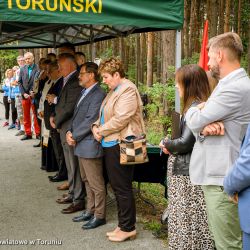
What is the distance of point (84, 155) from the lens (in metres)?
4.34

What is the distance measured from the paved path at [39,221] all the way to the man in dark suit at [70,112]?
0.29 metres

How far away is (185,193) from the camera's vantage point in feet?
11.4

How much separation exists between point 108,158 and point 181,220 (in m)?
1.03

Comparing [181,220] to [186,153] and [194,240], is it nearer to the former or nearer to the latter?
[194,240]

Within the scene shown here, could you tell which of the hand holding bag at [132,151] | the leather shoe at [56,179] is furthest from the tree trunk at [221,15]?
the hand holding bag at [132,151]

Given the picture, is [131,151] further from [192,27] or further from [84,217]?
[192,27]

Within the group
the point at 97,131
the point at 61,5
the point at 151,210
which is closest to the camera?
the point at 61,5

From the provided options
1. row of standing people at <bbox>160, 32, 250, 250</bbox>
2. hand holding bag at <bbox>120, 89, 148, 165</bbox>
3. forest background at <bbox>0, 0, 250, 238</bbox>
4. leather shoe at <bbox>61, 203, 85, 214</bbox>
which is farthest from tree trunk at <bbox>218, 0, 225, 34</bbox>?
row of standing people at <bbox>160, 32, 250, 250</bbox>

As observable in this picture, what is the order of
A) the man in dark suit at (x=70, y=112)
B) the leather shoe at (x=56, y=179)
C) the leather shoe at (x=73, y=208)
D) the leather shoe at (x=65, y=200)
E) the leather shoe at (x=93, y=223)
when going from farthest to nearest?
the leather shoe at (x=56, y=179) < the leather shoe at (x=65, y=200) < the leather shoe at (x=73, y=208) < the man in dark suit at (x=70, y=112) < the leather shoe at (x=93, y=223)

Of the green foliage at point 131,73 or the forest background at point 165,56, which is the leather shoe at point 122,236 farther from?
the green foliage at point 131,73

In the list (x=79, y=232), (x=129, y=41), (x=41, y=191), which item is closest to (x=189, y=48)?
(x=129, y=41)

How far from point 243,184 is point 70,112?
3.11 meters

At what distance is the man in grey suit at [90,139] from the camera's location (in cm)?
434

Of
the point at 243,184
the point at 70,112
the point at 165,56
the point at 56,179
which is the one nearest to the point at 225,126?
the point at 243,184
